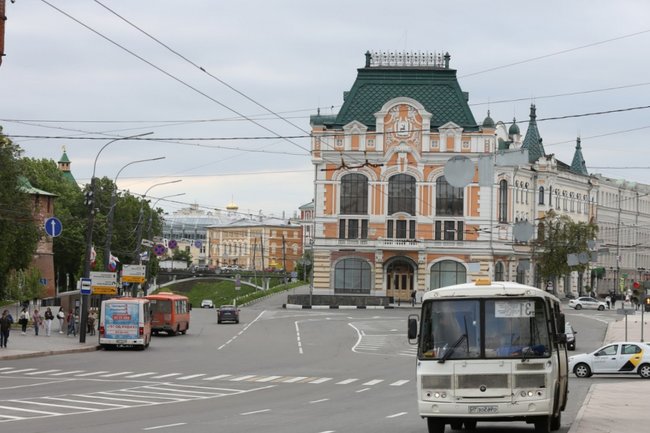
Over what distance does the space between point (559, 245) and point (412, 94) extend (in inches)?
689

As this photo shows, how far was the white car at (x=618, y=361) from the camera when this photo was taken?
135ft

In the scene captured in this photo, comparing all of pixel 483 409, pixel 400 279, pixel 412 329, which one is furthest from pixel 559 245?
pixel 483 409

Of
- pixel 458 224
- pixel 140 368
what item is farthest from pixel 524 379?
pixel 458 224

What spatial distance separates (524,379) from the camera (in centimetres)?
1945

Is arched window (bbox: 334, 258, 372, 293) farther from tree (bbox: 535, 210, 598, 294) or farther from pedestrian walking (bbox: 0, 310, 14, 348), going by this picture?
pedestrian walking (bbox: 0, 310, 14, 348)

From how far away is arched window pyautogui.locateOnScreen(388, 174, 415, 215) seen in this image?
104438mm

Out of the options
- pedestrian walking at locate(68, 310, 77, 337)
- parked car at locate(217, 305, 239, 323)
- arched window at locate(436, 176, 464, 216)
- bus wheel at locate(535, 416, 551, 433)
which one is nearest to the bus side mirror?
bus wheel at locate(535, 416, 551, 433)

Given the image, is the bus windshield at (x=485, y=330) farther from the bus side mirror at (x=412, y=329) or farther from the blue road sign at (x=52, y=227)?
the blue road sign at (x=52, y=227)

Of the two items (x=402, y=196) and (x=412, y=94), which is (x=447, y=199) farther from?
(x=412, y=94)

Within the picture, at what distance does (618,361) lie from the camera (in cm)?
4159

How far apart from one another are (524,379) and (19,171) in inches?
2225

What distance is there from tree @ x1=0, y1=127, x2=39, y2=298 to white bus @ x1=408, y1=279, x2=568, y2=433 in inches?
1905

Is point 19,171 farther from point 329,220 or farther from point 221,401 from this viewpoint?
point 221,401

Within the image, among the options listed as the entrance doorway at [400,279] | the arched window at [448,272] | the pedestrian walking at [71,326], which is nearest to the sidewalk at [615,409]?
the pedestrian walking at [71,326]
